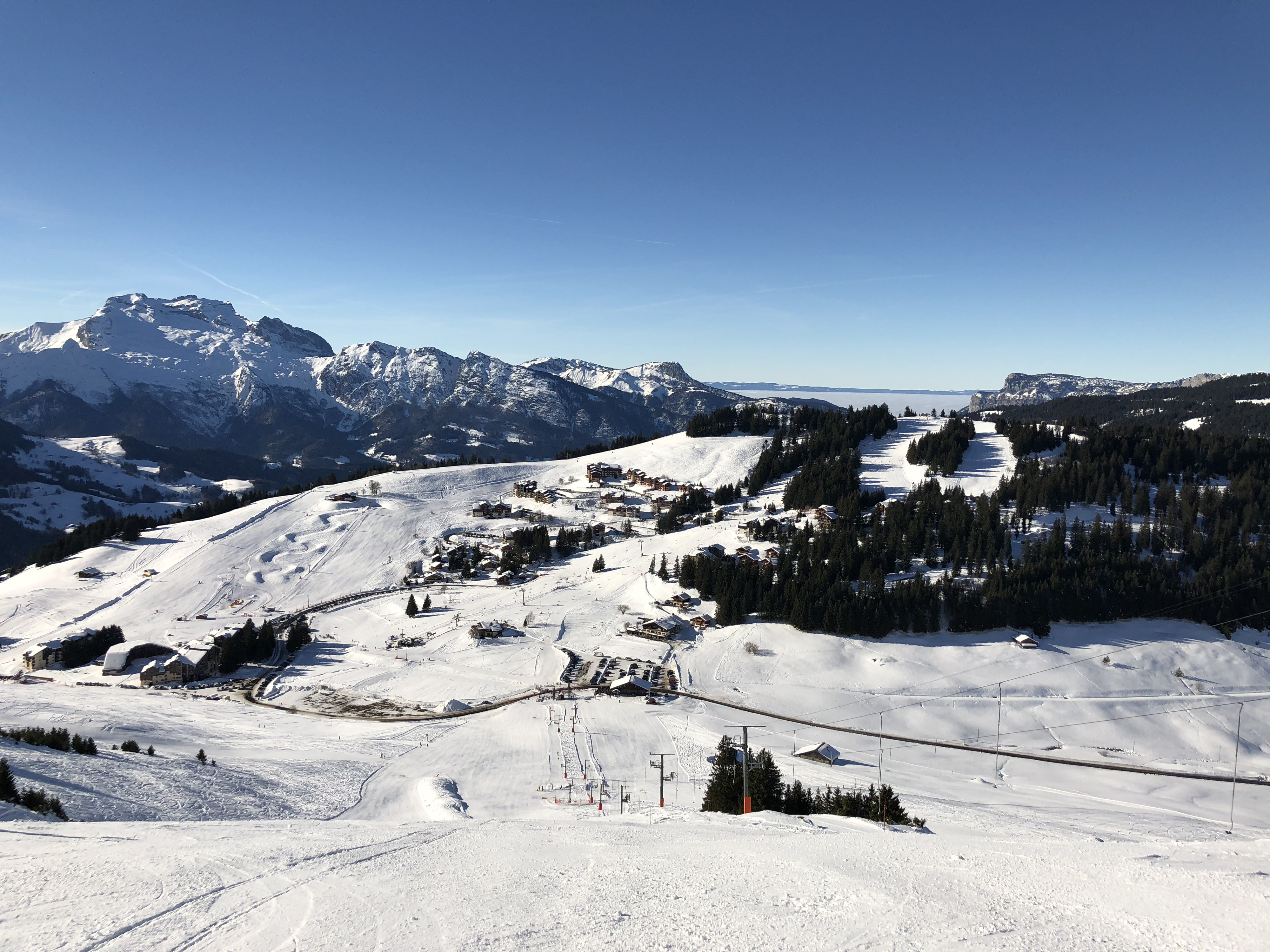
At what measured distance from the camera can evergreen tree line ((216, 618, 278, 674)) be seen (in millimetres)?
63188

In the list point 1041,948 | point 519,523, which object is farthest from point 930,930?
point 519,523

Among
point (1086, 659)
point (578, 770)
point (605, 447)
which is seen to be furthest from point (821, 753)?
point (605, 447)

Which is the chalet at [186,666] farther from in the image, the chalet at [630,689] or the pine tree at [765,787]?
the pine tree at [765,787]

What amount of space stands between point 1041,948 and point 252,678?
67.9 metres

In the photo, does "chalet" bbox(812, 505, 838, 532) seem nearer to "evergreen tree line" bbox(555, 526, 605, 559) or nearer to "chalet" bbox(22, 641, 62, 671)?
"evergreen tree line" bbox(555, 526, 605, 559)

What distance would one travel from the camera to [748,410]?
15825 centimetres

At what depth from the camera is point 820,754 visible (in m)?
42.8

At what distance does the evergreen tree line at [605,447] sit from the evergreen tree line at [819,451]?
1633 inches

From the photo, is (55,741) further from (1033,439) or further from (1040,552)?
(1033,439)

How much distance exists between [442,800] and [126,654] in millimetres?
51107

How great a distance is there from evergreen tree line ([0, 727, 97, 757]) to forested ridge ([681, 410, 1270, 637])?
53.5 meters

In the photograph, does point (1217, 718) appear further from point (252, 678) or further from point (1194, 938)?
point (252, 678)

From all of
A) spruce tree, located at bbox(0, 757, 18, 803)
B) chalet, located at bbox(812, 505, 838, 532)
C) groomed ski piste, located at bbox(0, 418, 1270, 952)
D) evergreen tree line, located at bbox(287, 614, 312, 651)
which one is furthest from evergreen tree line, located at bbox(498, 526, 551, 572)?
spruce tree, located at bbox(0, 757, 18, 803)

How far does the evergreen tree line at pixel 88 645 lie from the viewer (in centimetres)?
6506
